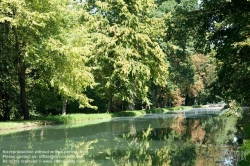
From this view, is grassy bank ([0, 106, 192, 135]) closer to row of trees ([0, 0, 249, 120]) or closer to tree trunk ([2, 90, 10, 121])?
row of trees ([0, 0, 249, 120])

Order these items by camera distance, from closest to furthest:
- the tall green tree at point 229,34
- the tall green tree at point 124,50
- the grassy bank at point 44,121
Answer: the tall green tree at point 229,34, the grassy bank at point 44,121, the tall green tree at point 124,50

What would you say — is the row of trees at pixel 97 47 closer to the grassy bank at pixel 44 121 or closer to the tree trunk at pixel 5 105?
the tree trunk at pixel 5 105

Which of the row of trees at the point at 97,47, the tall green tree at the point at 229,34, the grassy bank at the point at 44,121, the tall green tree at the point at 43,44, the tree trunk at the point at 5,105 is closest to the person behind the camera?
the tall green tree at the point at 229,34

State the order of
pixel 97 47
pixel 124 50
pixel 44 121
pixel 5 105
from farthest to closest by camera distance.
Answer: pixel 97 47 → pixel 124 50 → pixel 5 105 → pixel 44 121

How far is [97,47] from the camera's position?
37344 millimetres

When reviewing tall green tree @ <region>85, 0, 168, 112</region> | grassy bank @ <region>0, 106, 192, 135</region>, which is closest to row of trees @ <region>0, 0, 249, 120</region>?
tall green tree @ <region>85, 0, 168, 112</region>

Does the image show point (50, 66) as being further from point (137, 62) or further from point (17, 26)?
point (137, 62)

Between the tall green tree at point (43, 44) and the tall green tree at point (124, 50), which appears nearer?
the tall green tree at point (43, 44)

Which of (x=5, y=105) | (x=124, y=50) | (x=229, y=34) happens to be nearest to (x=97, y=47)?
(x=124, y=50)

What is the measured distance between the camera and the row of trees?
1514 cm

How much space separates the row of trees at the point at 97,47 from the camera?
49.7ft

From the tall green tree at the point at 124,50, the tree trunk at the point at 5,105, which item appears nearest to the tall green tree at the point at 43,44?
the tree trunk at the point at 5,105

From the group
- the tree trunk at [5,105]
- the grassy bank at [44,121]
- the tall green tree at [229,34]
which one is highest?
the tall green tree at [229,34]

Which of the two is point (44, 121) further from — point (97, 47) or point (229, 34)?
point (229, 34)
